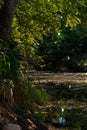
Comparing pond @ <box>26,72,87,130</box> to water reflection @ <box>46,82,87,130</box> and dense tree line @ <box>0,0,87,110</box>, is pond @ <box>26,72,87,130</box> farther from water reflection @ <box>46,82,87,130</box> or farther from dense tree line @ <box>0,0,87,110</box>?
dense tree line @ <box>0,0,87,110</box>

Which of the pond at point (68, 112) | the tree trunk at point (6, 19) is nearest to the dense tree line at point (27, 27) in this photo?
the tree trunk at point (6, 19)

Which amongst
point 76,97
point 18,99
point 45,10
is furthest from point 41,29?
point 18,99

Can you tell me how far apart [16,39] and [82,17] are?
4.97m

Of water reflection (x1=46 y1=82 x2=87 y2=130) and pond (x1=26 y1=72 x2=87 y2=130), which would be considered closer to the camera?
pond (x1=26 y1=72 x2=87 y2=130)

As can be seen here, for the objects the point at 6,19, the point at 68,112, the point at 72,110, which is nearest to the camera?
the point at 6,19

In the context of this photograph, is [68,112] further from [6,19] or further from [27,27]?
[6,19]

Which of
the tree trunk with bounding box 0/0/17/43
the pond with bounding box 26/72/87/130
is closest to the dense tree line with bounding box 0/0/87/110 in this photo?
the tree trunk with bounding box 0/0/17/43

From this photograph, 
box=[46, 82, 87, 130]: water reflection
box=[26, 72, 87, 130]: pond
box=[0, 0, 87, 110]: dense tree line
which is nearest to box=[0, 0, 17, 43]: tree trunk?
box=[0, 0, 87, 110]: dense tree line

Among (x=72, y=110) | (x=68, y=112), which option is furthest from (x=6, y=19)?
(x=72, y=110)

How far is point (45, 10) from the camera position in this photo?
810 inches

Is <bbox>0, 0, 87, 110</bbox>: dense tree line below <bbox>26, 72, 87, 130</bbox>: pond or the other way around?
the other way around

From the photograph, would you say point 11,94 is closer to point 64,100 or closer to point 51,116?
point 51,116

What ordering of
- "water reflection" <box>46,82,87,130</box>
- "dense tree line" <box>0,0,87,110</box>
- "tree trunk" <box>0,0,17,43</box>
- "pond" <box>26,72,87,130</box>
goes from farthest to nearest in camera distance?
"water reflection" <box>46,82,87,130</box>, "pond" <box>26,72,87,130</box>, "tree trunk" <box>0,0,17,43</box>, "dense tree line" <box>0,0,87,110</box>

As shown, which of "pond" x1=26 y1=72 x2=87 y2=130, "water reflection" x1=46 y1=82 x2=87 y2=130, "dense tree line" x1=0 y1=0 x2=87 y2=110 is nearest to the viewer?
"dense tree line" x1=0 y1=0 x2=87 y2=110
